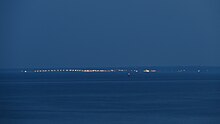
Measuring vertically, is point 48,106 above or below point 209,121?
above

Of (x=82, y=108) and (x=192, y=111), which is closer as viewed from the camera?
(x=192, y=111)

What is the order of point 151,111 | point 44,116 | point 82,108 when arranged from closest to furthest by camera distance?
1. point 44,116
2. point 151,111
3. point 82,108

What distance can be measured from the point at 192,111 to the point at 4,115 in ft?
34.3

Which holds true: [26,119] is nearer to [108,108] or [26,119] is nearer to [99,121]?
[99,121]

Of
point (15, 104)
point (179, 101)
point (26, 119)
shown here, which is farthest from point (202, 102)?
point (26, 119)

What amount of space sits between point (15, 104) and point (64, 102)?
11.6 feet

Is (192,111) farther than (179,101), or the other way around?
(179,101)

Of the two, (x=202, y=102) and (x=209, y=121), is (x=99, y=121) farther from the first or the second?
(x=202, y=102)

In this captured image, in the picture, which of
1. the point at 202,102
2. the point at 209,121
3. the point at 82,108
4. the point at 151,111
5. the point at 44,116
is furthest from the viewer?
the point at 202,102

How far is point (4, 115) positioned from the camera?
132 feet

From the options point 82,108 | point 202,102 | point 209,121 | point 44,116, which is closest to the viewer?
point 209,121

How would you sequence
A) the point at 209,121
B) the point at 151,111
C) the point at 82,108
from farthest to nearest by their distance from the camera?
the point at 82,108 < the point at 151,111 < the point at 209,121

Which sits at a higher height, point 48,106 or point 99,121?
point 48,106

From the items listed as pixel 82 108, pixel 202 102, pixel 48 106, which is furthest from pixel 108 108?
pixel 202 102
